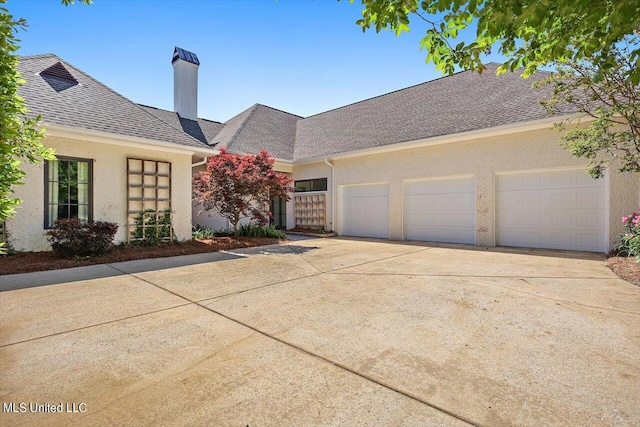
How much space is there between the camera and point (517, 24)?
2330 mm

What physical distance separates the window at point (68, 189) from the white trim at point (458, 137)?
8097 millimetres

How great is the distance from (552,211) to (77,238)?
39.1 ft

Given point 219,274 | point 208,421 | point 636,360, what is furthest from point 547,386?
point 219,274

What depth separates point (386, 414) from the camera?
186cm

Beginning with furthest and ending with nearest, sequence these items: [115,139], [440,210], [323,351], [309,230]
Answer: [309,230], [440,210], [115,139], [323,351]

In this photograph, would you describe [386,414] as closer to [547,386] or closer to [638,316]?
[547,386]

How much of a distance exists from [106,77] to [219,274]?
31.1 ft

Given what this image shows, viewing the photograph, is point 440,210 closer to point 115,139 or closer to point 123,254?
point 123,254

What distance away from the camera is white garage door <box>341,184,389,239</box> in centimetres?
1179

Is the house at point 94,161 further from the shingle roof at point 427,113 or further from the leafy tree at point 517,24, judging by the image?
the leafy tree at point 517,24

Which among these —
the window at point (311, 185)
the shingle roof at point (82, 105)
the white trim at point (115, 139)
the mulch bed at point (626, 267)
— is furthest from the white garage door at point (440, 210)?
the shingle roof at point (82, 105)

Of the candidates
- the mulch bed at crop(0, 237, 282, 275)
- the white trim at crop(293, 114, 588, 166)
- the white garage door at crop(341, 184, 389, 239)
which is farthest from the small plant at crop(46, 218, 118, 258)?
the white garage door at crop(341, 184, 389, 239)

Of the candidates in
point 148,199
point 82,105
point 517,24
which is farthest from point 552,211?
point 82,105

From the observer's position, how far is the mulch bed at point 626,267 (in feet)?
16.8
